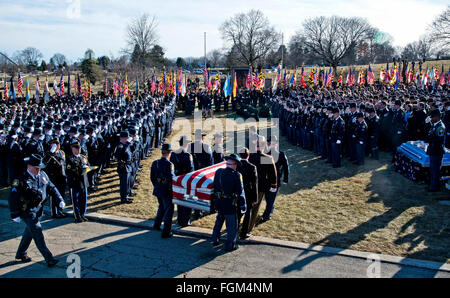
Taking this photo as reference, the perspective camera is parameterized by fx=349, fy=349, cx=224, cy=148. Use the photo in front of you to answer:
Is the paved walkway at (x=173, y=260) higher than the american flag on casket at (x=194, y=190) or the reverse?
the reverse

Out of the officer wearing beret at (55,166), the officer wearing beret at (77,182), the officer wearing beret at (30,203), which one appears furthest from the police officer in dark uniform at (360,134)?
the officer wearing beret at (30,203)

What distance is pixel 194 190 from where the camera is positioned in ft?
23.3

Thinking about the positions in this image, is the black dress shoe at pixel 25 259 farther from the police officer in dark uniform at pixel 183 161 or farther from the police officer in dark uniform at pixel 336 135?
the police officer in dark uniform at pixel 336 135

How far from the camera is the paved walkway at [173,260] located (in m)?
5.51

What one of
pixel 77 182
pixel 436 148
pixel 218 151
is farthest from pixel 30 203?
pixel 436 148

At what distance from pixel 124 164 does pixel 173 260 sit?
345 centimetres

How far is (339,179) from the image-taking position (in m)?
10.3

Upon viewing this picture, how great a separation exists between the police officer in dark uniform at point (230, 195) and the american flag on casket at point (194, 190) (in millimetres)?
704

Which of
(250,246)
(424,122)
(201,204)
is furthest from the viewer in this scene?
(424,122)

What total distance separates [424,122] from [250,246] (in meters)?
8.16

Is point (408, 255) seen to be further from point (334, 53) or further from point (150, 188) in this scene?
point (334, 53)
